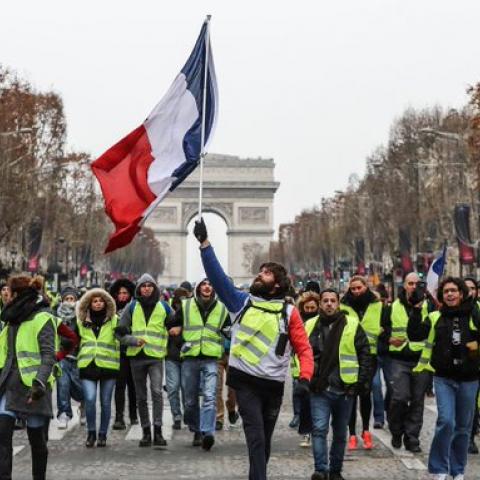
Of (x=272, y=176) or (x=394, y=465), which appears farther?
(x=272, y=176)

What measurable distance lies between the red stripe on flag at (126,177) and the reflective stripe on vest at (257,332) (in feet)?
5.95

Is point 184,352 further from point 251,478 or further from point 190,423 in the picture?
point 251,478

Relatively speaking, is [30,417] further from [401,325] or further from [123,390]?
[123,390]

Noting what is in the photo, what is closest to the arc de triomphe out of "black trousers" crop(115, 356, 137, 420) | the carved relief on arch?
the carved relief on arch

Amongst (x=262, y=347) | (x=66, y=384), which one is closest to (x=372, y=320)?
(x=66, y=384)

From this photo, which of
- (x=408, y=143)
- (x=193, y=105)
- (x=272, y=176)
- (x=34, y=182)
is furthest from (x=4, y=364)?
(x=272, y=176)

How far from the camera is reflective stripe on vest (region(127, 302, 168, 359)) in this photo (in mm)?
14312

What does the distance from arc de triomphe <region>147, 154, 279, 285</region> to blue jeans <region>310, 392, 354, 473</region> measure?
108049 millimetres

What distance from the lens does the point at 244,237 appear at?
5010 inches

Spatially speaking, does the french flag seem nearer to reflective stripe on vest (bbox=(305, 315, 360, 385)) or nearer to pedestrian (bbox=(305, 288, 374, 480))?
pedestrian (bbox=(305, 288, 374, 480))

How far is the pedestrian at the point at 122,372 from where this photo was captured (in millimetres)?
15867

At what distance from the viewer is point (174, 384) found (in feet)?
51.7

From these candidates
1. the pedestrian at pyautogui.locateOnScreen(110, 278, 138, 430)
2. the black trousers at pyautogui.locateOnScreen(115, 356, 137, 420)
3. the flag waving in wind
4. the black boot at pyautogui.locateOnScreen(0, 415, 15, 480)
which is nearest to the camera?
the black boot at pyautogui.locateOnScreen(0, 415, 15, 480)

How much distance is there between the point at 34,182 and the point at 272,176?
69356 mm
